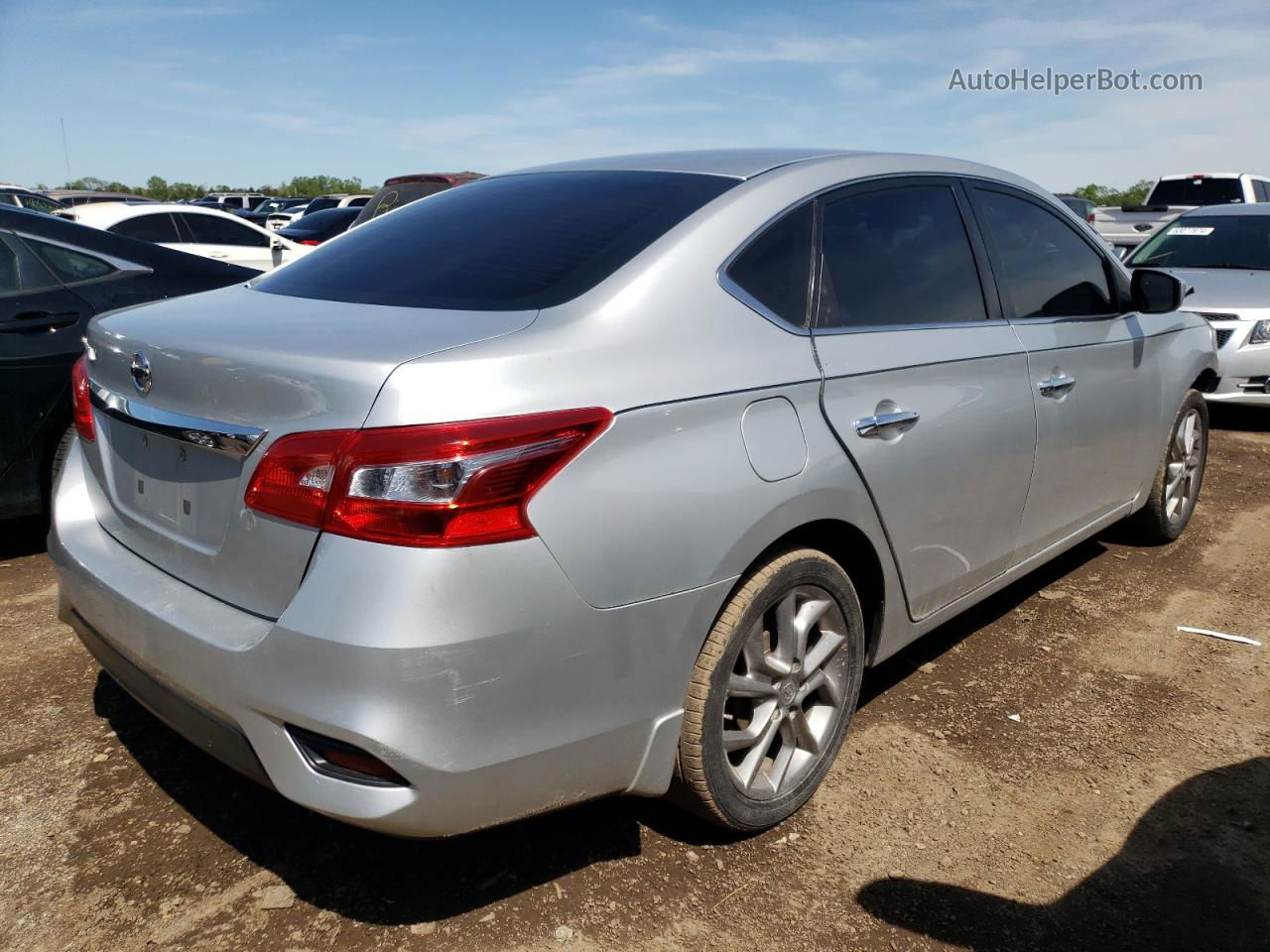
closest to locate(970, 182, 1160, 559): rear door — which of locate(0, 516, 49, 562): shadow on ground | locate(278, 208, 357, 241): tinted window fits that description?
locate(0, 516, 49, 562): shadow on ground

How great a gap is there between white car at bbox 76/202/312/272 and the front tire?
322 inches

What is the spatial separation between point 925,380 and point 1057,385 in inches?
32.3

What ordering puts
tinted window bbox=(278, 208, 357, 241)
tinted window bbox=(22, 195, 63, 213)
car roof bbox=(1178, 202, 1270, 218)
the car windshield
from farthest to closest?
tinted window bbox=(22, 195, 63, 213) < tinted window bbox=(278, 208, 357, 241) < car roof bbox=(1178, 202, 1270, 218) < the car windshield

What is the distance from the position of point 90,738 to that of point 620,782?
174 cm

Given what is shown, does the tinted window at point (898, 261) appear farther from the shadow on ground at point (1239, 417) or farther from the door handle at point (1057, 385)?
the shadow on ground at point (1239, 417)

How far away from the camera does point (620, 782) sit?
2182 mm

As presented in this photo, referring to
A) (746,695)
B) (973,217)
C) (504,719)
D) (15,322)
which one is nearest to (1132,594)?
(973,217)

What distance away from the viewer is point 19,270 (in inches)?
168

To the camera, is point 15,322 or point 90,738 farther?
point 15,322

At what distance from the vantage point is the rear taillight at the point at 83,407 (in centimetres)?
260

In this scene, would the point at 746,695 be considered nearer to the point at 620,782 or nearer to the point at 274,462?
the point at 620,782

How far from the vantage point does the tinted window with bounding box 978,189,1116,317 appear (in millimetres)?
3377

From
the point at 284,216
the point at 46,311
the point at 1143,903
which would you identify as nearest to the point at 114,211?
the point at 46,311

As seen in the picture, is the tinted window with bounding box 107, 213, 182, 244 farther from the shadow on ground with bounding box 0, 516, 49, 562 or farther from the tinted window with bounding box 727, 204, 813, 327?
the tinted window with bounding box 727, 204, 813, 327
